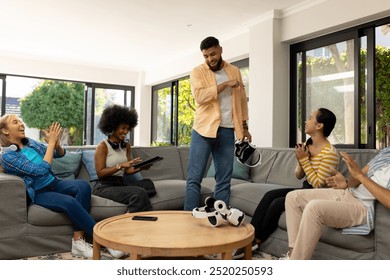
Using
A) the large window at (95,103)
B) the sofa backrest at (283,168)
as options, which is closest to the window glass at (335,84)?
the sofa backrest at (283,168)

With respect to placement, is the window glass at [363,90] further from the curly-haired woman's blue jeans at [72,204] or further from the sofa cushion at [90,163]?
the curly-haired woman's blue jeans at [72,204]

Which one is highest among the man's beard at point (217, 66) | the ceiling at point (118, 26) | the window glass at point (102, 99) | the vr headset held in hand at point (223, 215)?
the ceiling at point (118, 26)

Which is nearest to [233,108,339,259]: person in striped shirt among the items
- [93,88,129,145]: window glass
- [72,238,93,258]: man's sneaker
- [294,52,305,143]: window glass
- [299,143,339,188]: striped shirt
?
[299,143,339,188]: striped shirt

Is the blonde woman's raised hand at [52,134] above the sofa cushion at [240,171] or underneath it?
above

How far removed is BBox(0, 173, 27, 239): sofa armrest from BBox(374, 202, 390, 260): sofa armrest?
2.11 metres

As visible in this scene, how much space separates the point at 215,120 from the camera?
7.87 ft

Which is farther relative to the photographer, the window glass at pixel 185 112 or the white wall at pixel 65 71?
the window glass at pixel 185 112

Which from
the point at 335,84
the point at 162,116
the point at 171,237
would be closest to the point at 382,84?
the point at 335,84

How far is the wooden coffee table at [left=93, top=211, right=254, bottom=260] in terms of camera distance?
4.58 ft

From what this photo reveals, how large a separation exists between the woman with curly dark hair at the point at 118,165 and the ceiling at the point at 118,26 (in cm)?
184

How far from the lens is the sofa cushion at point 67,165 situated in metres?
2.92

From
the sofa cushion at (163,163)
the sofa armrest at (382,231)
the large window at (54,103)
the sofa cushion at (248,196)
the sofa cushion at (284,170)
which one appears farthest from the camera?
the large window at (54,103)

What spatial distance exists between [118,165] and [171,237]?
4.41ft

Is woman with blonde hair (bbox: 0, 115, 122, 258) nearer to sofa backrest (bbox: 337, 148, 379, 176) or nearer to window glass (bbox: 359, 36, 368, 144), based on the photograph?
sofa backrest (bbox: 337, 148, 379, 176)
